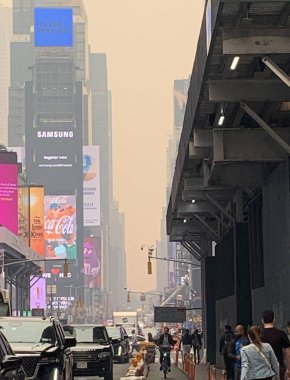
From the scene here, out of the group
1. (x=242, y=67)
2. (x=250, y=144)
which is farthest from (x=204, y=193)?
(x=242, y=67)

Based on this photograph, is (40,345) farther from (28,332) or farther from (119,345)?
(119,345)

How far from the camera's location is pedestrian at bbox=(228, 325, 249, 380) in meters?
19.1

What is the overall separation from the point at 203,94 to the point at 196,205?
16954mm

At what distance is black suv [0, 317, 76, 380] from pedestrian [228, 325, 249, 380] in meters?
3.34

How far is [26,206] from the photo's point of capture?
155250 mm

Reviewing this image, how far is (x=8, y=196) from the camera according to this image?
134375mm

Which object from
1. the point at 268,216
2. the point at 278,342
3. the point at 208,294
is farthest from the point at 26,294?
the point at 278,342

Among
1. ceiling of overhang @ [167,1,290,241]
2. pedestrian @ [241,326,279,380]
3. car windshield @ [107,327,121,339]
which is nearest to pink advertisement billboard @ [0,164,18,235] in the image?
car windshield @ [107,327,121,339]

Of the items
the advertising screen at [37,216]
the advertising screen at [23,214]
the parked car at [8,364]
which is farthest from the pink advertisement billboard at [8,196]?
the parked car at [8,364]

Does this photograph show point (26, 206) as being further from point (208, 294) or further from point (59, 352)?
point (59, 352)

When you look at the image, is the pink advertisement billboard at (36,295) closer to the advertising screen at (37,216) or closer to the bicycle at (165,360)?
the advertising screen at (37,216)

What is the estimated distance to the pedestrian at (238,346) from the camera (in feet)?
62.6

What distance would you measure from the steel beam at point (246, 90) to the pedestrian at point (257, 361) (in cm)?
801

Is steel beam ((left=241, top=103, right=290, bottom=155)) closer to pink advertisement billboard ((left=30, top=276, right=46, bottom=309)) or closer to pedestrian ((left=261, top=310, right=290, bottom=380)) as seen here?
pedestrian ((left=261, top=310, right=290, bottom=380))
